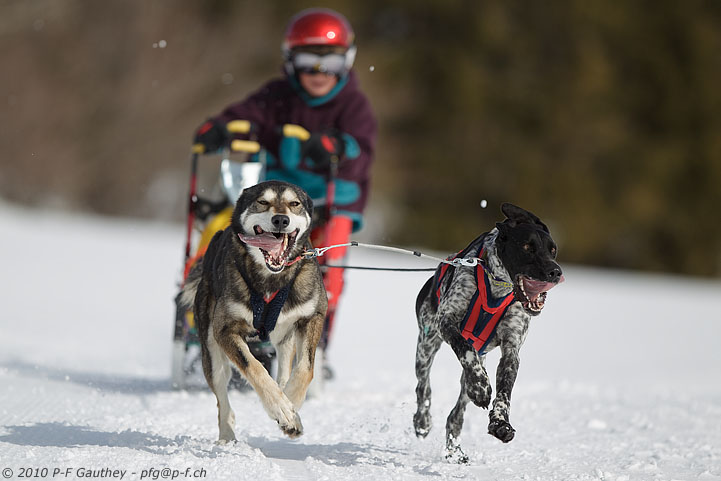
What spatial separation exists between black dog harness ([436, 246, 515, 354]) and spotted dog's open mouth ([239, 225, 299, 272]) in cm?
73

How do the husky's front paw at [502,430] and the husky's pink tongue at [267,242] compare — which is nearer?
the husky's front paw at [502,430]

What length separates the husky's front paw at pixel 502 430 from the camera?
10.6 feet

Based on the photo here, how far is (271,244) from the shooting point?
348 cm

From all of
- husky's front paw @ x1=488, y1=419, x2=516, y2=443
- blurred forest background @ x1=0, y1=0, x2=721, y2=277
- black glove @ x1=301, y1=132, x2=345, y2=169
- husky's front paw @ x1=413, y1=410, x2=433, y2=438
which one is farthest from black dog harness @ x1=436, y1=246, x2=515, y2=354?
blurred forest background @ x1=0, y1=0, x2=721, y2=277

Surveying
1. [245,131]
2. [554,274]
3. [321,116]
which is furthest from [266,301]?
[321,116]

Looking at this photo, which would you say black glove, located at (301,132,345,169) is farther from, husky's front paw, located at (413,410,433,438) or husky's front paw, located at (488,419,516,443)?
husky's front paw, located at (488,419,516,443)

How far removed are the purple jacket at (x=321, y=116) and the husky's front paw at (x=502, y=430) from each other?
2.62 m

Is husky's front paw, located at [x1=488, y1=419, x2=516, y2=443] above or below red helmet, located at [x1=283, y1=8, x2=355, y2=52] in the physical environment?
below

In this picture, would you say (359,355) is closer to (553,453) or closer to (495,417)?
(553,453)

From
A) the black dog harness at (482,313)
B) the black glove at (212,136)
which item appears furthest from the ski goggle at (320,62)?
the black dog harness at (482,313)

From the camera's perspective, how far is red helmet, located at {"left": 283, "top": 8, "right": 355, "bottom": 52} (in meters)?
5.53

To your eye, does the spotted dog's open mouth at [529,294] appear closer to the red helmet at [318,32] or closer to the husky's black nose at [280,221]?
the husky's black nose at [280,221]

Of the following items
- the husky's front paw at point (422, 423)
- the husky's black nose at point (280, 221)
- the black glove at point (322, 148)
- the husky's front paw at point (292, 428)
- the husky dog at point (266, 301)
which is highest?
the black glove at point (322, 148)

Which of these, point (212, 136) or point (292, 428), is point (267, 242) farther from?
point (212, 136)
